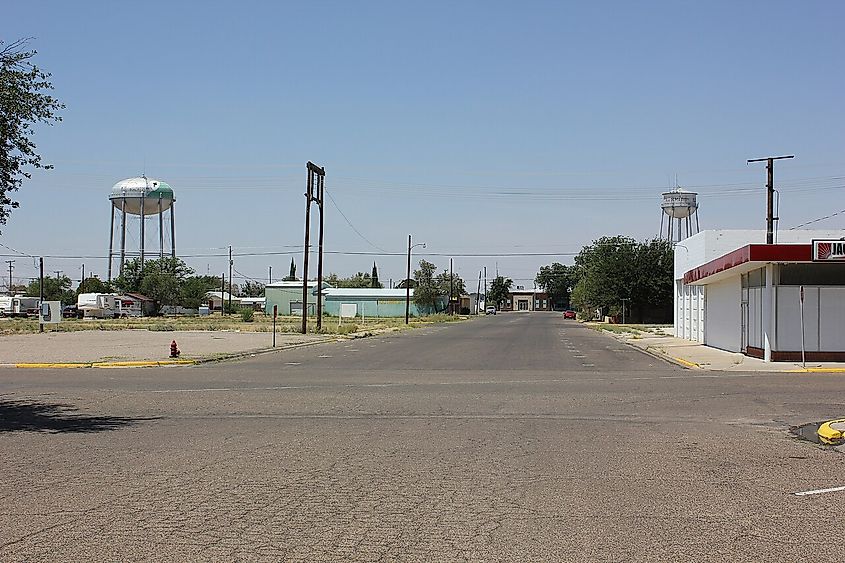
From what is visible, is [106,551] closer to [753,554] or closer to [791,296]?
[753,554]

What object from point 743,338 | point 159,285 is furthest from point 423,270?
point 743,338

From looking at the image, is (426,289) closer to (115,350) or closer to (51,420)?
(115,350)

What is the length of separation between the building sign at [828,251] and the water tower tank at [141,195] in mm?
87519

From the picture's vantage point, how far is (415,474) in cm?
1023

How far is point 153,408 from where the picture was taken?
666 inches

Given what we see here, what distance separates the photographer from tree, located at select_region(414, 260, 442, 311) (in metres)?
136

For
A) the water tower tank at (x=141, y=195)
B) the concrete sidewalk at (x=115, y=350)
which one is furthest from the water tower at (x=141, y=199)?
the concrete sidewalk at (x=115, y=350)

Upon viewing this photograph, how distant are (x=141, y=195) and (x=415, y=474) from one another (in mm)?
100224

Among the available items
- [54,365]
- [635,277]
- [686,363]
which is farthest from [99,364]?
[635,277]

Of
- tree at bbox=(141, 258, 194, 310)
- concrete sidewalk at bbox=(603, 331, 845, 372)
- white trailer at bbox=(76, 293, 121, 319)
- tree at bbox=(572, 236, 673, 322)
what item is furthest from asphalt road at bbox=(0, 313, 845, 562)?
tree at bbox=(141, 258, 194, 310)

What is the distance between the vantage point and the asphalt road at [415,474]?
23.9ft

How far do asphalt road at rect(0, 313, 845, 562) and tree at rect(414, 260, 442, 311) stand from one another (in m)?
115

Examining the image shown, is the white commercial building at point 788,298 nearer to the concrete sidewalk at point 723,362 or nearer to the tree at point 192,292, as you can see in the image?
the concrete sidewalk at point 723,362

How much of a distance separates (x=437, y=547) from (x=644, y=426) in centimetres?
823
